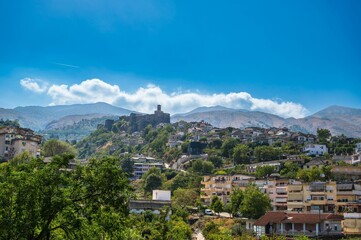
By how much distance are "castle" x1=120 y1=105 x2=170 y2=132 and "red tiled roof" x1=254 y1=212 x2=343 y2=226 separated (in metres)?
136

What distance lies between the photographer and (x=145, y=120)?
18562 centimetres

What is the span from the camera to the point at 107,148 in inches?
6353

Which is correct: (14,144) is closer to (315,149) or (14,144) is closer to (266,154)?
(266,154)

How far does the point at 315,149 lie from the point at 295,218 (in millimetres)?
52106

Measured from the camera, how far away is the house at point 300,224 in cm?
4391

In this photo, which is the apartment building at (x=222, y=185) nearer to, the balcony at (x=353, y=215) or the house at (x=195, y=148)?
the balcony at (x=353, y=215)

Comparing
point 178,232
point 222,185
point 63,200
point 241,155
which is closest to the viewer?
point 63,200

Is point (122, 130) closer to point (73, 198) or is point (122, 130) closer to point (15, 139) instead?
point (15, 139)

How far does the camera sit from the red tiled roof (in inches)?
1748

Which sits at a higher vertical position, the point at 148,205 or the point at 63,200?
the point at 63,200

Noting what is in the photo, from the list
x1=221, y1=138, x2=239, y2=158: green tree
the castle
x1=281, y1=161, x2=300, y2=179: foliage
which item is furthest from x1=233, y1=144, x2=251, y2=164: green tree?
the castle

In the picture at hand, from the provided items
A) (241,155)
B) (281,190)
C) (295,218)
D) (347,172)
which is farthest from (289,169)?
(295,218)

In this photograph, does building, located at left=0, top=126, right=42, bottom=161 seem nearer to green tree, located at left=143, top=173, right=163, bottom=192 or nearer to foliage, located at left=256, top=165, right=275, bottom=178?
green tree, located at left=143, top=173, right=163, bottom=192

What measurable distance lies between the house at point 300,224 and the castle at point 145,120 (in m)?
137
